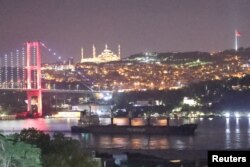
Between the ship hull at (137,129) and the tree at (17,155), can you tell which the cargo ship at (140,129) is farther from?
the tree at (17,155)

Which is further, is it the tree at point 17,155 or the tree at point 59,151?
the tree at point 59,151

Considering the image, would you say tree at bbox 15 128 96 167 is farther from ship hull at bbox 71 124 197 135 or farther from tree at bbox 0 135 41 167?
ship hull at bbox 71 124 197 135

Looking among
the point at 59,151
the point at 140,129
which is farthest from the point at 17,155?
the point at 140,129

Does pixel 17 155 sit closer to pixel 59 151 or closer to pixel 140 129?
pixel 59 151

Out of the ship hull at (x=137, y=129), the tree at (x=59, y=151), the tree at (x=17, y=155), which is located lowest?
the ship hull at (x=137, y=129)

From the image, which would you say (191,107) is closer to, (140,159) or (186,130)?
(186,130)

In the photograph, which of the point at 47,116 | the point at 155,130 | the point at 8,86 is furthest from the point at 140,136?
the point at 47,116

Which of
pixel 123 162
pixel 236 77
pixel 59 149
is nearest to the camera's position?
pixel 59 149

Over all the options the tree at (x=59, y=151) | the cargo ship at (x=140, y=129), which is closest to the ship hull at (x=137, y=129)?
the cargo ship at (x=140, y=129)

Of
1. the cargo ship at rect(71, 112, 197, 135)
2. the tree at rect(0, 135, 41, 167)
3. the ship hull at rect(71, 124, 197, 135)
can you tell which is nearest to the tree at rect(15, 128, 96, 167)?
the tree at rect(0, 135, 41, 167)
